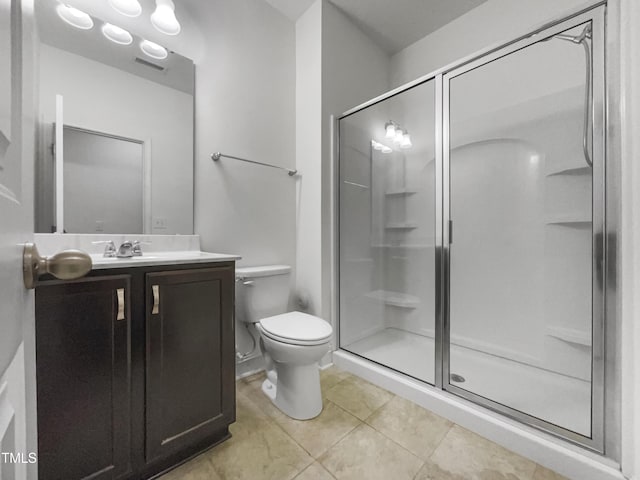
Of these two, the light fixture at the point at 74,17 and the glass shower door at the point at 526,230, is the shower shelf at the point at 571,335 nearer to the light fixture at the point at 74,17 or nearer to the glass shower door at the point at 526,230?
the glass shower door at the point at 526,230

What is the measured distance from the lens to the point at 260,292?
5.58ft

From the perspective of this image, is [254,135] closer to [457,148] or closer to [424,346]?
[457,148]

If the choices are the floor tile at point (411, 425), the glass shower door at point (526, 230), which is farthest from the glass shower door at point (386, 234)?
the floor tile at point (411, 425)

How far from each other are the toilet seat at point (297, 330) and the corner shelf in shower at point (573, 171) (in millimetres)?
1450

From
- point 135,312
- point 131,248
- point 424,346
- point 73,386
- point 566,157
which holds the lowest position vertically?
point 424,346

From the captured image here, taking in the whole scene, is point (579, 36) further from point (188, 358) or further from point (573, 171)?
point (188, 358)

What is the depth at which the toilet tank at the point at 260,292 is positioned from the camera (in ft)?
5.43

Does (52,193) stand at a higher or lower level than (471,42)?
lower

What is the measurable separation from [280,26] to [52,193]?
1.87 meters

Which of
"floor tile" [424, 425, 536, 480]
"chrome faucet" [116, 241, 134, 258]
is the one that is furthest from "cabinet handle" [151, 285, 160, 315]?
"floor tile" [424, 425, 536, 480]

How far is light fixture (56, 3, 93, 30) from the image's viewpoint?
1271 mm

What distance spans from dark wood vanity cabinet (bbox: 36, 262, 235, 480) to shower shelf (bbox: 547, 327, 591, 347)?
165cm

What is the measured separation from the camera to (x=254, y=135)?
6.31 ft

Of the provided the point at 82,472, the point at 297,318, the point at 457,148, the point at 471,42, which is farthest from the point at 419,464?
the point at 471,42
